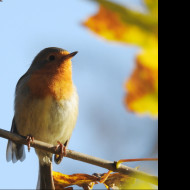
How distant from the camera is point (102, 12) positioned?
917 mm

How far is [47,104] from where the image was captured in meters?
2.44

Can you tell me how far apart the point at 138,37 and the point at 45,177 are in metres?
2.10

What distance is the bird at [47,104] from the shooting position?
2439mm

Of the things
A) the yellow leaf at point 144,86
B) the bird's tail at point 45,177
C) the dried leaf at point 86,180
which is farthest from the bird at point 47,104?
the yellow leaf at point 144,86

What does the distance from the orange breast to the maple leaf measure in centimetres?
151

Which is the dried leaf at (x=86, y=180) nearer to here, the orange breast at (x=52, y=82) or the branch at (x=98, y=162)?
the branch at (x=98, y=162)

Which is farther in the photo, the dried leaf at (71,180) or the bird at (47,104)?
the bird at (47,104)

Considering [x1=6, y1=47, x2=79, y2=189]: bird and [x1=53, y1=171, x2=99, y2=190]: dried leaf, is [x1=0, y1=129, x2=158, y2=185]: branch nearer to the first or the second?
[x1=53, y1=171, x2=99, y2=190]: dried leaf

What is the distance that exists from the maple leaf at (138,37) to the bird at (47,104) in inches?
60.1

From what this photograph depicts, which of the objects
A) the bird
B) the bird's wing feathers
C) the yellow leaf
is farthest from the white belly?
the yellow leaf

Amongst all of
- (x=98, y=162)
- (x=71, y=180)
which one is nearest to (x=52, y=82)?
(x=98, y=162)
